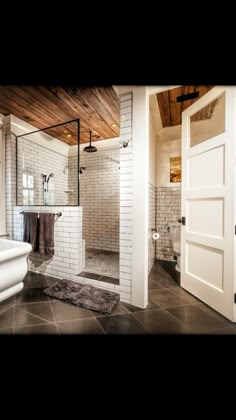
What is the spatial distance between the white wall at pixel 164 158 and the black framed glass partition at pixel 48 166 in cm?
167

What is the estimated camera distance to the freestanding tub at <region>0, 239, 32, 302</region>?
200 cm

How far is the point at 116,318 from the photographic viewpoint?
189 centimetres

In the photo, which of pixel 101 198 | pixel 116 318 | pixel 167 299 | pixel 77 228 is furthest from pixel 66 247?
pixel 101 198

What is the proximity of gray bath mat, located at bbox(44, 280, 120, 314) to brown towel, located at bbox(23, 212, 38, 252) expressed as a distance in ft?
2.66

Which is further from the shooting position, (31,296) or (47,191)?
(47,191)

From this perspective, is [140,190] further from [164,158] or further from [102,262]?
[164,158]

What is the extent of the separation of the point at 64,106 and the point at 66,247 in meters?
2.14

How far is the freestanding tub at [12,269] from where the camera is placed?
2.00 m

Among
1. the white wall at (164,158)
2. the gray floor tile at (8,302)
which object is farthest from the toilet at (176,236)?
the gray floor tile at (8,302)
